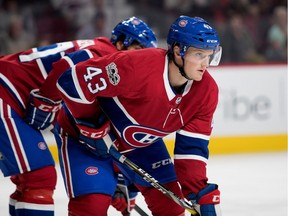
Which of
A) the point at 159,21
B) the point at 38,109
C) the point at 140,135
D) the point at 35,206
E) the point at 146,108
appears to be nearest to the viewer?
the point at 146,108

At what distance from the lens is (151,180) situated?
3160mm

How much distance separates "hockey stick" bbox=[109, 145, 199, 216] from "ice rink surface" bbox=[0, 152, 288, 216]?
3.44 ft

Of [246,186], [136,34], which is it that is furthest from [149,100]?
[246,186]

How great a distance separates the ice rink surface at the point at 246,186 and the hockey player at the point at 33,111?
754 millimetres

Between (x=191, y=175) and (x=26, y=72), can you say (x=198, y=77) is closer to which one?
(x=191, y=175)

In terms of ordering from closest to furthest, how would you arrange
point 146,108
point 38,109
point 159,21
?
point 146,108 → point 38,109 → point 159,21

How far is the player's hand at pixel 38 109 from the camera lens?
138 inches

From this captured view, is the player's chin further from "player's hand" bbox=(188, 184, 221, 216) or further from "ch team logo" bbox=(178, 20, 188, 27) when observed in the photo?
"player's hand" bbox=(188, 184, 221, 216)

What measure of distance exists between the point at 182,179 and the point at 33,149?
0.82 metres

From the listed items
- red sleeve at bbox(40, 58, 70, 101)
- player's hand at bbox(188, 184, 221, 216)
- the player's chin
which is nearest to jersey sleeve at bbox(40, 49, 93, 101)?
red sleeve at bbox(40, 58, 70, 101)

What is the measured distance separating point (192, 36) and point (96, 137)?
0.59 metres

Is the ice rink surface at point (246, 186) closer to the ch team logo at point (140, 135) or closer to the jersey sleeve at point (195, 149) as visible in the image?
the ch team logo at point (140, 135)

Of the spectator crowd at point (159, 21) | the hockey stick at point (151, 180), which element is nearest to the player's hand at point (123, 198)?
the hockey stick at point (151, 180)

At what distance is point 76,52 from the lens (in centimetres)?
346
